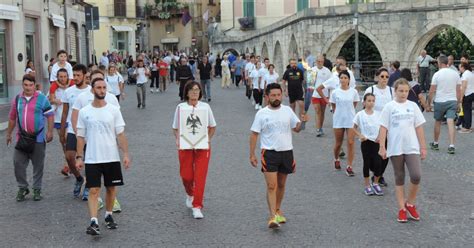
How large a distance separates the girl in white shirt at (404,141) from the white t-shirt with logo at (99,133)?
2926 mm

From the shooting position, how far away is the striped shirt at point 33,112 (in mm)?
8719

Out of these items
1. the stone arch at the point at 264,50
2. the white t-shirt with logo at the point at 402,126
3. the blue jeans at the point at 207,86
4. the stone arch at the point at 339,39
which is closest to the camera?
the white t-shirt with logo at the point at 402,126

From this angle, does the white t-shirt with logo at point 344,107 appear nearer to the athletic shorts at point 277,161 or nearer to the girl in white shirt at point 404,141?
the girl in white shirt at point 404,141

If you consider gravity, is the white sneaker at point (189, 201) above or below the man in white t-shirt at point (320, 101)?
below

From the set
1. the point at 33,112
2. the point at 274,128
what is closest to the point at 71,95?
the point at 33,112

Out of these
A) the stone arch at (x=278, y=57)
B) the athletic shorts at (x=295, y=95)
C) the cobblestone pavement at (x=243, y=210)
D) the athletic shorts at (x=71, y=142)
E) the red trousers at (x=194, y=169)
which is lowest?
the cobblestone pavement at (x=243, y=210)

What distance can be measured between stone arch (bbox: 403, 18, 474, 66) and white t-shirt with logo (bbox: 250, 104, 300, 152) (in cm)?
2095

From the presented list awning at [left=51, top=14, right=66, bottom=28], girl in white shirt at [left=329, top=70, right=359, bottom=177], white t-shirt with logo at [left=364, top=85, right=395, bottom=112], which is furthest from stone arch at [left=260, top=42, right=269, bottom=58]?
white t-shirt with logo at [left=364, top=85, right=395, bottom=112]

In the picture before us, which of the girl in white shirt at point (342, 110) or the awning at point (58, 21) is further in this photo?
the awning at point (58, 21)

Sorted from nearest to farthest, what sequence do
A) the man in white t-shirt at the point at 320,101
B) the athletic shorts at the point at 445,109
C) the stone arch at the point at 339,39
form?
1. the athletic shorts at the point at 445,109
2. the man in white t-shirt at the point at 320,101
3. the stone arch at the point at 339,39

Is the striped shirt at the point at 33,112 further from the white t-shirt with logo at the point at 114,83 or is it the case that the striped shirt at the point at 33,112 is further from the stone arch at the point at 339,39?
the stone arch at the point at 339,39

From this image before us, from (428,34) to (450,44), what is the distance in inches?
72.5

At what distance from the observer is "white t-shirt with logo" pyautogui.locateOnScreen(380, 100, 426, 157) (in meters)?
7.60

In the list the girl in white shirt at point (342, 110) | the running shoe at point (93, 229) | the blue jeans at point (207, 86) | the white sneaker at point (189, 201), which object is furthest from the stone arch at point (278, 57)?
the running shoe at point (93, 229)
